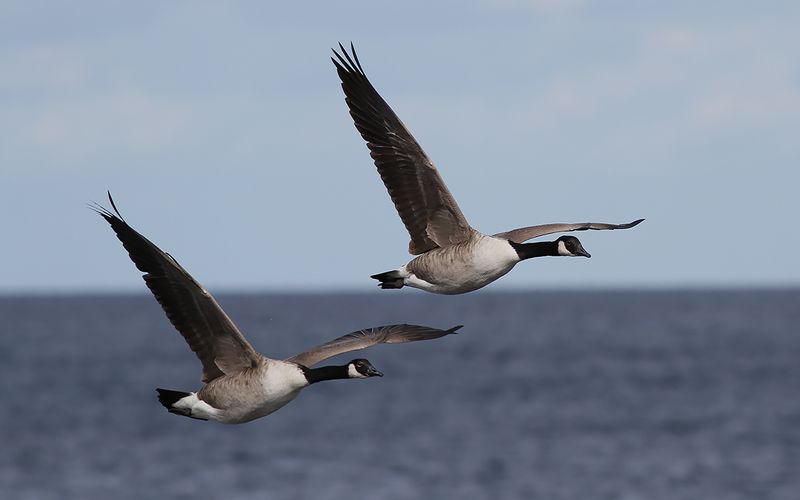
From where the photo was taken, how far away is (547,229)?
13.7 meters

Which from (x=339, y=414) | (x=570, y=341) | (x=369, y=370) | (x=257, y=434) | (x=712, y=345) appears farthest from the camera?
(x=570, y=341)

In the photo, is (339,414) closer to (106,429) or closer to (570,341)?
(106,429)

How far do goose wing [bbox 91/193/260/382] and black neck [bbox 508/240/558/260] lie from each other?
2.75 m

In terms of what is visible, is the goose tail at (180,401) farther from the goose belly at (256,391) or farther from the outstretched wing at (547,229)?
the outstretched wing at (547,229)

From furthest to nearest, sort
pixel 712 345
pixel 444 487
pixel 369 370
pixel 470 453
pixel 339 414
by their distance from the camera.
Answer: pixel 712 345 < pixel 339 414 < pixel 470 453 < pixel 444 487 < pixel 369 370

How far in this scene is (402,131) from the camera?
13.3 meters

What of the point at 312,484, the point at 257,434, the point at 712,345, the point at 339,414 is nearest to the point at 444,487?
the point at 312,484

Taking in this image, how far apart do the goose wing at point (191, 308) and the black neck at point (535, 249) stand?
2746 millimetres

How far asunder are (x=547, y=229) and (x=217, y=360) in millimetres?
3771

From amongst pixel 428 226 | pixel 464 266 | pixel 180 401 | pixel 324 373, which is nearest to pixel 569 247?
pixel 464 266

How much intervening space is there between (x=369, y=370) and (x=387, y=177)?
2.23 metres

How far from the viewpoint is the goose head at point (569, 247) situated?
12938 millimetres

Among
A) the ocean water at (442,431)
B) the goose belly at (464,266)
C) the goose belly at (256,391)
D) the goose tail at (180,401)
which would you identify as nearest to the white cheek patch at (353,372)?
the goose belly at (256,391)

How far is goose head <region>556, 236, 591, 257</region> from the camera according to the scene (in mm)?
12938
